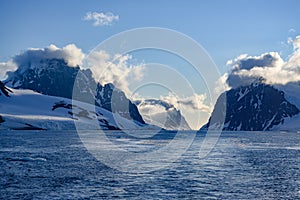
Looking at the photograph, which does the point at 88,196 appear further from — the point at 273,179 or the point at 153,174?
the point at 273,179

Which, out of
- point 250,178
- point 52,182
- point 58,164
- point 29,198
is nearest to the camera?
point 29,198

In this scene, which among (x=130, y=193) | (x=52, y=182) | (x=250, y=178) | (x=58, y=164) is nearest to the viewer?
(x=130, y=193)

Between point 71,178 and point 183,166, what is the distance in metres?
25.2

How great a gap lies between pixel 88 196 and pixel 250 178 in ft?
91.2

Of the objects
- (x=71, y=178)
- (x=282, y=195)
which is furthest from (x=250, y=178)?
(x=71, y=178)

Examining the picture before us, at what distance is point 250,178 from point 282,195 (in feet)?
42.6

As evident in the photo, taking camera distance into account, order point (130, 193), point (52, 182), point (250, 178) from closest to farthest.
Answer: point (130, 193)
point (52, 182)
point (250, 178)

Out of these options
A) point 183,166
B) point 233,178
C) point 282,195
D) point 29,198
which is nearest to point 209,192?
point 282,195

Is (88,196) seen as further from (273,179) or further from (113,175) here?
(273,179)

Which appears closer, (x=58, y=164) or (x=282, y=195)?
(x=282, y=195)

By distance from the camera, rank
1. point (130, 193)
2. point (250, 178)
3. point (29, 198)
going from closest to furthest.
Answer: point (29, 198) < point (130, 193) < point (250, 178)

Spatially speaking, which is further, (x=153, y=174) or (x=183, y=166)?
(x=183, y=166)

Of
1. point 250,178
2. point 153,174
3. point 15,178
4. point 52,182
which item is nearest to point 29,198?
point 52,182

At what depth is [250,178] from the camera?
5828 cm
